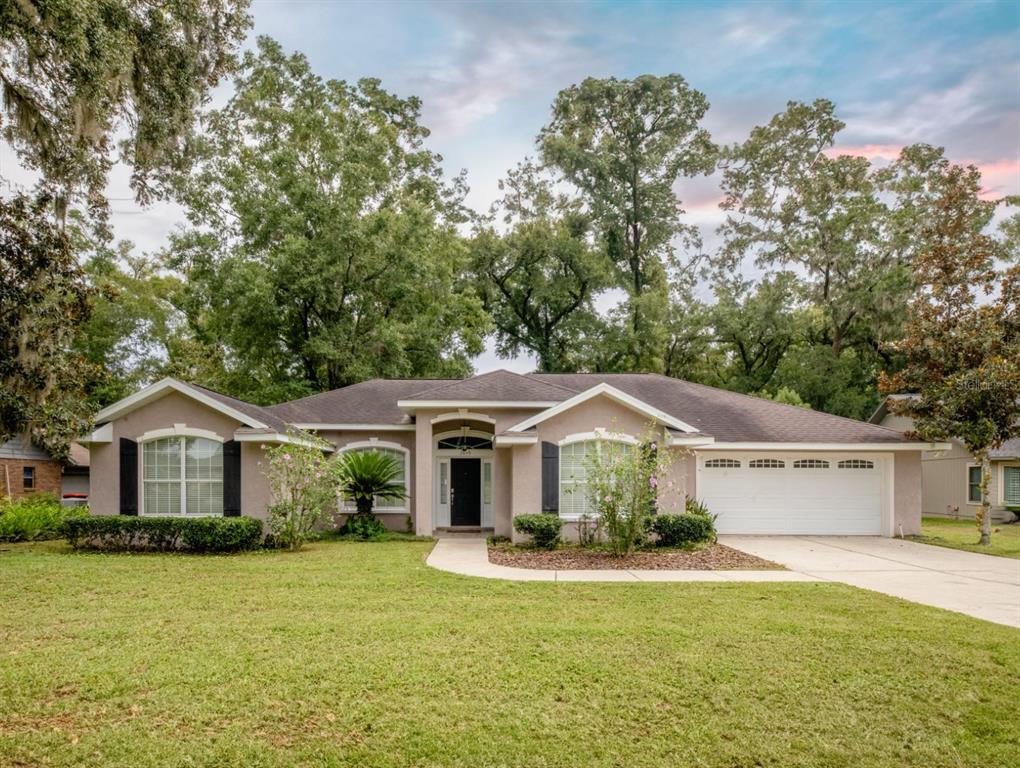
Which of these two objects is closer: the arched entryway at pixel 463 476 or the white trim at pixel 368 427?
the white trim at pixel 368 427

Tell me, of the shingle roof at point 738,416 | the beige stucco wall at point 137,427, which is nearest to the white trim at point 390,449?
the beige stucco wall at point 137,427

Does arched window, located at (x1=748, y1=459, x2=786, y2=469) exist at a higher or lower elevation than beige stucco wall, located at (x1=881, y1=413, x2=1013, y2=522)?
higher

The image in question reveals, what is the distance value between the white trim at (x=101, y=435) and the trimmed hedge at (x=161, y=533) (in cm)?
166

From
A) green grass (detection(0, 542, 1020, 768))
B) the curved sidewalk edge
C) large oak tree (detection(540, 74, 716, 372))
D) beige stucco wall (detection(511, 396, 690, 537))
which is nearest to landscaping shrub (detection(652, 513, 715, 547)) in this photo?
beige stucco wall (detection(511, 396, 690, 537))

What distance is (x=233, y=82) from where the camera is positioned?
89.5ft

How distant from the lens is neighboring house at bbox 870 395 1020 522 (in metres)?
22.5

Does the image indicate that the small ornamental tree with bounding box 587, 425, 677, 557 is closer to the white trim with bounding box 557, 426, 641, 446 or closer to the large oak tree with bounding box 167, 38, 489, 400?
the white trim with bounding box 557, 426, 641, 446

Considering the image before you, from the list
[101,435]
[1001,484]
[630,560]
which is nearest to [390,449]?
[101,435]

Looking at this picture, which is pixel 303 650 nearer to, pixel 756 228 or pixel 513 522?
pixel 513 522

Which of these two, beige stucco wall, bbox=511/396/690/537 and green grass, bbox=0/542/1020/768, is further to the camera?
beige stucco wall, bbox=511/396/690/537

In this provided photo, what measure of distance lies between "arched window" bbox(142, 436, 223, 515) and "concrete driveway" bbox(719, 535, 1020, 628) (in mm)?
11242

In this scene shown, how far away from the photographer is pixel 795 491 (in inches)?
668

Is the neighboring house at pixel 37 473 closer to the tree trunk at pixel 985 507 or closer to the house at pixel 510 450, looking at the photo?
the house at pixel 510 450

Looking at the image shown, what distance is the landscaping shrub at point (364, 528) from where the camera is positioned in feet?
50.1
